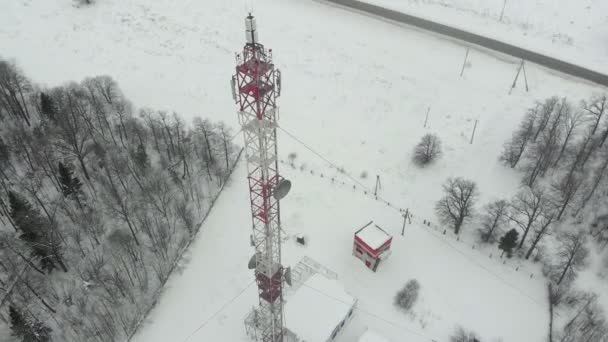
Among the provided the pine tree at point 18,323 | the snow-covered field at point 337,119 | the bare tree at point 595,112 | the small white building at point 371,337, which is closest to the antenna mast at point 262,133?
the small white building at point 371,337

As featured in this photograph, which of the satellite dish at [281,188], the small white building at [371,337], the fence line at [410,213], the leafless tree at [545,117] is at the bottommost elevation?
the small white building at [371,337]

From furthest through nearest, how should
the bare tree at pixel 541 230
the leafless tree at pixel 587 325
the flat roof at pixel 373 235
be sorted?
the flat roof at pixel 373 235
the bare tree at pixel 541 230
the leafless tree at pixel 587 325

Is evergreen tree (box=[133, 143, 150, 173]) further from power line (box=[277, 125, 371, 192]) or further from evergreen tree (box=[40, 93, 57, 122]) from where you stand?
power line (box=[277, 125, 371, 192])

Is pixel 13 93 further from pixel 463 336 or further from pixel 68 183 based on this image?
pixel 463 336

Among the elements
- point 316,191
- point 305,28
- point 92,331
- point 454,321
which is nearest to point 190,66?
point 305,28

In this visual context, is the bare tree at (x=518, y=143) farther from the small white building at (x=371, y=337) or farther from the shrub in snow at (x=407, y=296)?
the small white building at (x=371, y=337)

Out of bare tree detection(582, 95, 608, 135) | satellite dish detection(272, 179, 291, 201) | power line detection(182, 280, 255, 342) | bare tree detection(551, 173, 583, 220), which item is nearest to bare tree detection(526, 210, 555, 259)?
bare tree detection(551, 173, 583, 220)

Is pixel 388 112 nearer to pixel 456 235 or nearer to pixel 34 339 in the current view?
pixel 456 235
